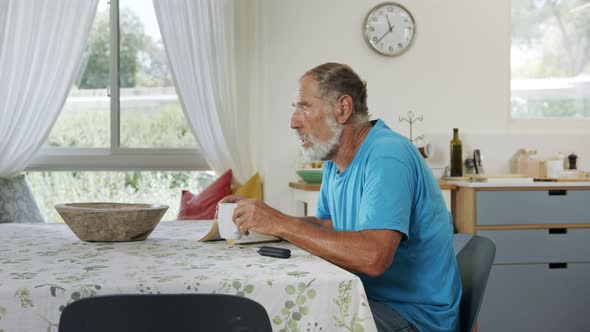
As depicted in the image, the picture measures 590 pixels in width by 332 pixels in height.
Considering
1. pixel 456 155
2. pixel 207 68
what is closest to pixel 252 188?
pixel 207 68

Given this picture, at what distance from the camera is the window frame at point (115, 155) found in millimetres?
4320

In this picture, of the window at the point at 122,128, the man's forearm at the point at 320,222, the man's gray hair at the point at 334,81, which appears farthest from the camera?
the window at the point at 122,128

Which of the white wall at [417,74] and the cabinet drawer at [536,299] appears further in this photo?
the white wall at [417,74]

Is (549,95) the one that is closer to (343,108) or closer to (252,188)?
(252,188)

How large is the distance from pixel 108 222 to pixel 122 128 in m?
2.83

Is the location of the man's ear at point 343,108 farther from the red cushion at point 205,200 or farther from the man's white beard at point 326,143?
the red cushion at point 205,200

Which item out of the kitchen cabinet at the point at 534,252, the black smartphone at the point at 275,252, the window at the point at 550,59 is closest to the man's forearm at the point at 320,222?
the black smartphone at the point at 275,252

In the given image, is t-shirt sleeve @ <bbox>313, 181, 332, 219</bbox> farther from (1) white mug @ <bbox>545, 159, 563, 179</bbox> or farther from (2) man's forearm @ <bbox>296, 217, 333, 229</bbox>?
(1) white mug @ <bbox>545, 159, 563, 179</bbox>

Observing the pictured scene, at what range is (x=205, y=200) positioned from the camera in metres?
4.06

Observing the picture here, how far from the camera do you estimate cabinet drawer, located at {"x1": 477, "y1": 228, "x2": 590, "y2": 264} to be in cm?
360

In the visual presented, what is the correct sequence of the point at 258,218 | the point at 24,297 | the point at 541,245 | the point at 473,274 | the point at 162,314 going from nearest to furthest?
the point at 162,314
the point at 24,297
the point at 258,218
the point at 473,274
the point at 541,245

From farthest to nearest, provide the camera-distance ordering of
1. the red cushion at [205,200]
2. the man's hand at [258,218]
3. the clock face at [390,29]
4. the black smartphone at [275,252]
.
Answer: the clock face at [390,29] < the red cushion at [205,200] < the man's hand at [258,218] < the black smartphone at [275,252]

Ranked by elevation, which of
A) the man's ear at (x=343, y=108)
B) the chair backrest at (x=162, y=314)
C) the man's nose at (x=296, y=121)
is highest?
the man's ear at (x=343, y=108)

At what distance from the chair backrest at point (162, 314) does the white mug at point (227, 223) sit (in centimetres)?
67
